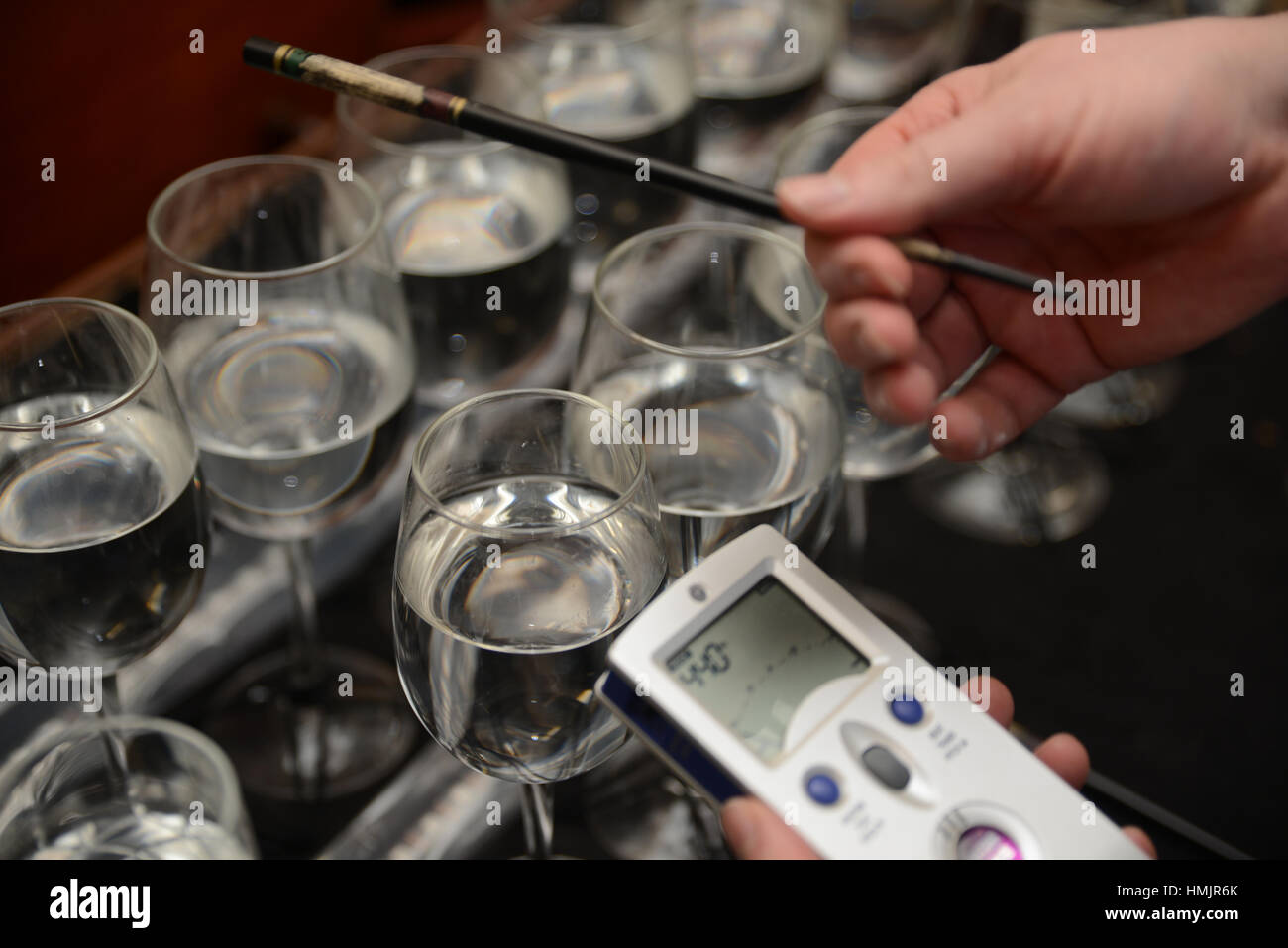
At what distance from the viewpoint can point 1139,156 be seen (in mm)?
647

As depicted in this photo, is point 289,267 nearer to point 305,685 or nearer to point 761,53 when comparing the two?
point 305,685

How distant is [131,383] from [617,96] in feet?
1.28

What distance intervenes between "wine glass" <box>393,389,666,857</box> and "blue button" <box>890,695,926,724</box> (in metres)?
0.12

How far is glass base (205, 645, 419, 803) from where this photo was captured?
77 centimetres

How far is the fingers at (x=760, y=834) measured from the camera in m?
0.50

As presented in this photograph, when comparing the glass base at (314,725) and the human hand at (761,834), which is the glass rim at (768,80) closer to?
the glass base at (314,725)

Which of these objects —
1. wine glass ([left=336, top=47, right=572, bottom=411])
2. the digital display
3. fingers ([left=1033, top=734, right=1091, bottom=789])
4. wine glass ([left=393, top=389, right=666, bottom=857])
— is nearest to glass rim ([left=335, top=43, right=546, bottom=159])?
wine glass ([left=336, top=47, right=572, bottom=411])

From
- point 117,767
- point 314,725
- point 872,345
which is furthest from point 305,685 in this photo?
point 872,345

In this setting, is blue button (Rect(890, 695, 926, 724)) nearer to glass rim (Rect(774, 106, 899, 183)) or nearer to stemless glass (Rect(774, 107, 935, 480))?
stemless glass (Rect(774, 107, 935, 480))

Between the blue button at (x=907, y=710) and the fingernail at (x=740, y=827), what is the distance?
0.27 ft

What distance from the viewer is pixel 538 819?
664 millimetres

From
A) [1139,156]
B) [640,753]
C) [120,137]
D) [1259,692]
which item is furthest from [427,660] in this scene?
[120,137]

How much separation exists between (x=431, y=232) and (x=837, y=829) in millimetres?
449
